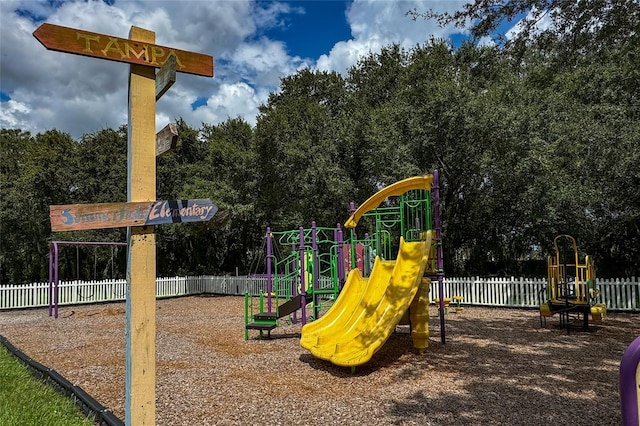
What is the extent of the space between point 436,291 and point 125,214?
561 inches

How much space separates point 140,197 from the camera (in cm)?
308

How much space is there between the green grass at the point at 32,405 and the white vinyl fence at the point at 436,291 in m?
4.38

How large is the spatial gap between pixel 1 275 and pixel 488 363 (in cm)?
3064

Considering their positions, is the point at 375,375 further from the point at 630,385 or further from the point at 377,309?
the point at 630,385

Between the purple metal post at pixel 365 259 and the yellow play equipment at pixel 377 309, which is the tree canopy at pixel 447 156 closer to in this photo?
the yellow play equipment at pixel 377 309

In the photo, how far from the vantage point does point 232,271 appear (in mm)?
27547

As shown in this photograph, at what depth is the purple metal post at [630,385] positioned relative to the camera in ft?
7.25

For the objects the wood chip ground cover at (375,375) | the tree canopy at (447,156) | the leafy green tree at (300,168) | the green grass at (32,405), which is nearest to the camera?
the green grass at (32,405)

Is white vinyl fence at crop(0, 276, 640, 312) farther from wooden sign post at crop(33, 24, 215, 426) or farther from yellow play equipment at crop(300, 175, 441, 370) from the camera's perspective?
wooden sign post at crop(33, 24, 215, 426)

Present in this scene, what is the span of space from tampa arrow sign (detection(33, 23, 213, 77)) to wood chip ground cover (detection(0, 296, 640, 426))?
3.43 meters

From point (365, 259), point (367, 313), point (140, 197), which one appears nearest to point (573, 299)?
point (365, 259)

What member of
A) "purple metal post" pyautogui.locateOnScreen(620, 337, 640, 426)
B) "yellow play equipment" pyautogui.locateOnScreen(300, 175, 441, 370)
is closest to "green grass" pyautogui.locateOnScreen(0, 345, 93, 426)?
"yellow play equipment" pyautogui.locateOnScreen(300, 175, 441, 370)

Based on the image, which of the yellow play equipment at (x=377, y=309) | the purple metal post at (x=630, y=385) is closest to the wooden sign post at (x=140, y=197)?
the purple metal post at (x=630, y=385)

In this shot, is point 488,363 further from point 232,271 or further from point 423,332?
point 232,271
